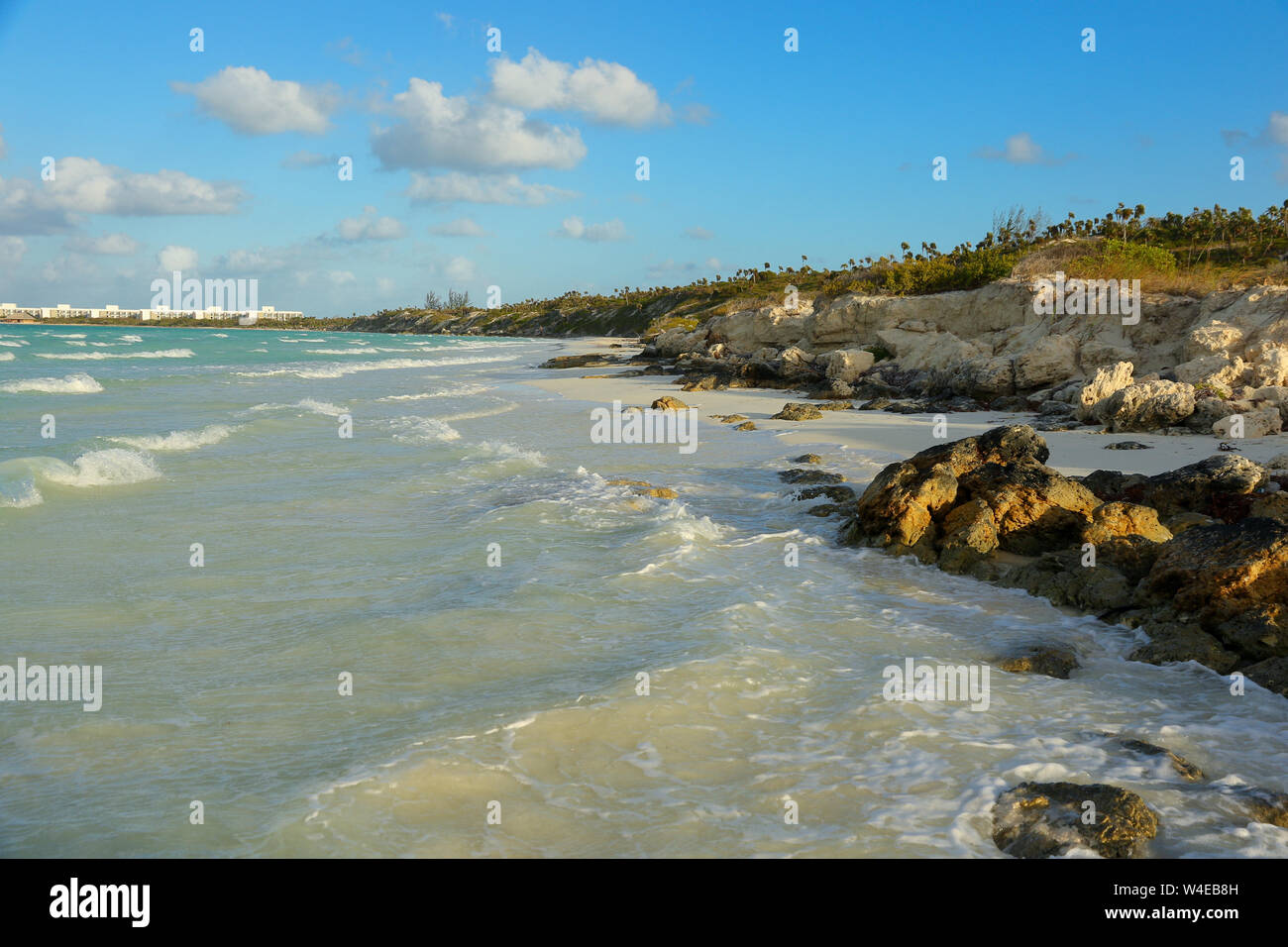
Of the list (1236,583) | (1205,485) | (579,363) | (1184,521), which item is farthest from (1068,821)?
(579,363)

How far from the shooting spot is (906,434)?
18797 millimetres

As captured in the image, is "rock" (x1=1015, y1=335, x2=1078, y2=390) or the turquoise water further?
"rock" (x1=1015, y1=335, x2=1078, y2=390)

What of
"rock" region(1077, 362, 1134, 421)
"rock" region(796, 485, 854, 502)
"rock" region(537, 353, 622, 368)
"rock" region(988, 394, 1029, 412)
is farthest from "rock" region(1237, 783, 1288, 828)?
"rock" region(537, 353, 622, 368)

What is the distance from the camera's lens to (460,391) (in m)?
33.8

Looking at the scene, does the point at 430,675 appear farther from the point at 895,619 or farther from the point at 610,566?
the point at 895,619

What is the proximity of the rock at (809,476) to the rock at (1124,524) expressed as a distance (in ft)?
15.4

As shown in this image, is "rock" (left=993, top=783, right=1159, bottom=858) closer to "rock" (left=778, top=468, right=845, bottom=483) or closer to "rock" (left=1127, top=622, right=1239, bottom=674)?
"rock" (left=1127, top=622, right=1239, bottom=674)

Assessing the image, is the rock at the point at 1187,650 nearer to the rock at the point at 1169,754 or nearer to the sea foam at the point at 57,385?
the rock at the point at 1169,754

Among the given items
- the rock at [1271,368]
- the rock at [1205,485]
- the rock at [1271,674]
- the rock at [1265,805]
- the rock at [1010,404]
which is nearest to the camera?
the rock at [1265,805]

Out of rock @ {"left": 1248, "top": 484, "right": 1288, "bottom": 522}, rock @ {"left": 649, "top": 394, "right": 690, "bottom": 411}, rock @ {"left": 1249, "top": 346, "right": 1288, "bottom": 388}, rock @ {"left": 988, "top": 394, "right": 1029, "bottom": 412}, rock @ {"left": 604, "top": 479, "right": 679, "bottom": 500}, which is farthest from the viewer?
rock @ {"left": 649, "top": 394, "right": 690, "bottom": 411}

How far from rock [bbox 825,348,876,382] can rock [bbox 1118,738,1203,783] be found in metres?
25.7

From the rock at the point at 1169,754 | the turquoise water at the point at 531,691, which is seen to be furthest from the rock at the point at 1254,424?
the rock at the point at 1169,754

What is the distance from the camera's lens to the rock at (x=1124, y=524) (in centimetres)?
928

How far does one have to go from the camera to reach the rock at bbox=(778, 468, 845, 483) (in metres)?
13.9
